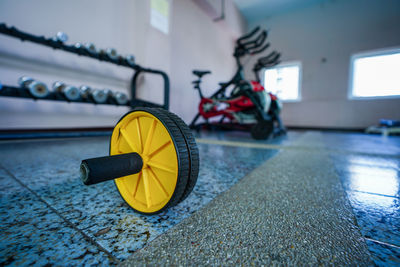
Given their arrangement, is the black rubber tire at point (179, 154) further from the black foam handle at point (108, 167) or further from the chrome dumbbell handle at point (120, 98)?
the chrome dumbbell handle at point (120, 98)

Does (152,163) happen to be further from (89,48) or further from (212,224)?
(89,48)

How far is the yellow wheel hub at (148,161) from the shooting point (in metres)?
0.48

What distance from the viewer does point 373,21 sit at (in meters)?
4.60

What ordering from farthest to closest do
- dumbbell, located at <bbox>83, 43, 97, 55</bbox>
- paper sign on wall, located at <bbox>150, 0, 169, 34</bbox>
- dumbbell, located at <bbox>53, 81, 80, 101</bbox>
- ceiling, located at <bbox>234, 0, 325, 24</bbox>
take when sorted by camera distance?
ceiling, located at <bbox>234, 0, 325, 24</bbox>, paper sign on wall, located at <bbox>150, 0, 169, 34</bbox>, dumbbell, located at <bbox>83, 43, 97, 55</bbox>, dumbbell, located at <bbox>53, 81, 80, 101</bbox>

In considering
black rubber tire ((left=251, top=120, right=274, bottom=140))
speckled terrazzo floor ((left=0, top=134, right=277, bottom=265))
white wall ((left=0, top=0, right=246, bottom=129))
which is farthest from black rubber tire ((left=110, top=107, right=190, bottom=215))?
white wall ((left=0, top=0, right=246, bottom=129))

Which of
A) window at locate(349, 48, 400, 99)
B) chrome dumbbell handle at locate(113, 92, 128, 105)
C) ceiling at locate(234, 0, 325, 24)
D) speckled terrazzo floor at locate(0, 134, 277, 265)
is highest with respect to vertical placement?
ceiling at locate(234, 0, 325, 24)

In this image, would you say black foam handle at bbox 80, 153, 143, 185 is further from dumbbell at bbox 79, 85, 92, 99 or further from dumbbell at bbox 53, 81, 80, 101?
dumbbell at bbox 79, 85, 92, 99

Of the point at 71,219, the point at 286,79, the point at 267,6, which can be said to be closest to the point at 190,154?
the point at 71,219

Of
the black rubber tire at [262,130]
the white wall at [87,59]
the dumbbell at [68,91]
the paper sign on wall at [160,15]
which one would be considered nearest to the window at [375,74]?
the black rubber tire at [262,130]

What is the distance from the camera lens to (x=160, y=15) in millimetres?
2842

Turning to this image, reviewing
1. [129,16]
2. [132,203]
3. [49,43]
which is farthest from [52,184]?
[129,16]

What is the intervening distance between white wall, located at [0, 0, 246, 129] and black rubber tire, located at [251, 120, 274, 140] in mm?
1626

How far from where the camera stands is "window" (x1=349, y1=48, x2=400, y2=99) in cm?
451

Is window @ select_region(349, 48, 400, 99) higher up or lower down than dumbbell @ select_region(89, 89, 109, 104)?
higher up
